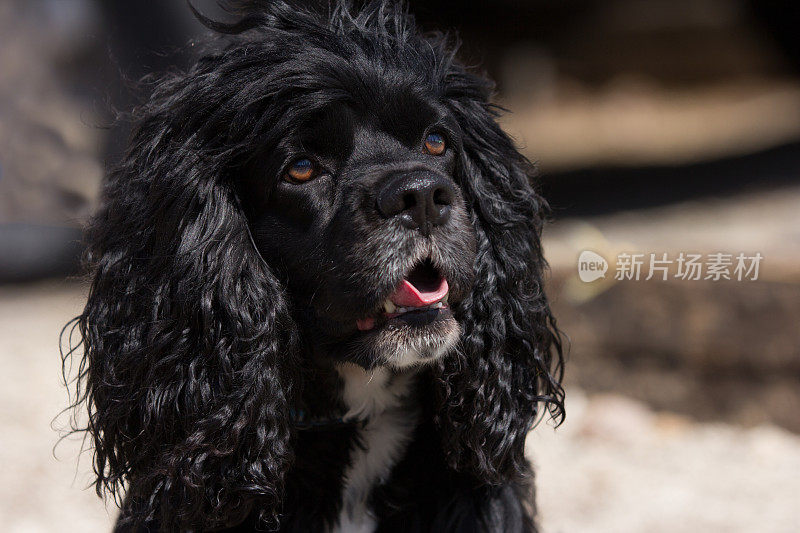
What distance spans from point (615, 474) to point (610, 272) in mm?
1053

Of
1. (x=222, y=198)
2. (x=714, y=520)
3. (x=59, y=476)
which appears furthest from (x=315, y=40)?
(x=59, y=476)

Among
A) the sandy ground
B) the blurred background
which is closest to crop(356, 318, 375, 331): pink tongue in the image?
the blurred background

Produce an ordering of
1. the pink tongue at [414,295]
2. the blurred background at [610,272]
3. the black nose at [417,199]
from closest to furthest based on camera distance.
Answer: the black nose at [417,199]
the pink tongue at [414,295]
the blurred background at [610,272]

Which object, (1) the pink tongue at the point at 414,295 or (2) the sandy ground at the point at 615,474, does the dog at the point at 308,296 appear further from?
(2) the sandy ground at the point at 615,474

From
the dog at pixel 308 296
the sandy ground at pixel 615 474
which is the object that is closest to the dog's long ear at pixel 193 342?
the dog at pixel 308 296

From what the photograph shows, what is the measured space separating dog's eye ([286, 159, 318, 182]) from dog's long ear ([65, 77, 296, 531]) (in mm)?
160

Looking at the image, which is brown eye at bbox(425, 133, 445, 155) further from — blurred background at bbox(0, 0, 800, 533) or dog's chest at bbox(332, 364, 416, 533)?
dog's chest at bbox(332, 364, 416, 533)

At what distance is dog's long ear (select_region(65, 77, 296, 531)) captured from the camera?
1.94 metres

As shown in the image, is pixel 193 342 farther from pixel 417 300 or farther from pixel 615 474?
pixel 615 474

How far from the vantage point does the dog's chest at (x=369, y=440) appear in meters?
2.09

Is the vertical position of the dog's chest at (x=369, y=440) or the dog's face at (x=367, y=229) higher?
the dog's face at (x=367, y=229)

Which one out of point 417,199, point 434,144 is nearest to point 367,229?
point 417,199

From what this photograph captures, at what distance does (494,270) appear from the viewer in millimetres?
2180

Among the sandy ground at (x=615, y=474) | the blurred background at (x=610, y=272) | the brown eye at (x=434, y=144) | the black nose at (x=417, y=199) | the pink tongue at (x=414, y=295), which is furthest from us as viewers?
the blurred background at (x=610, y=272)
